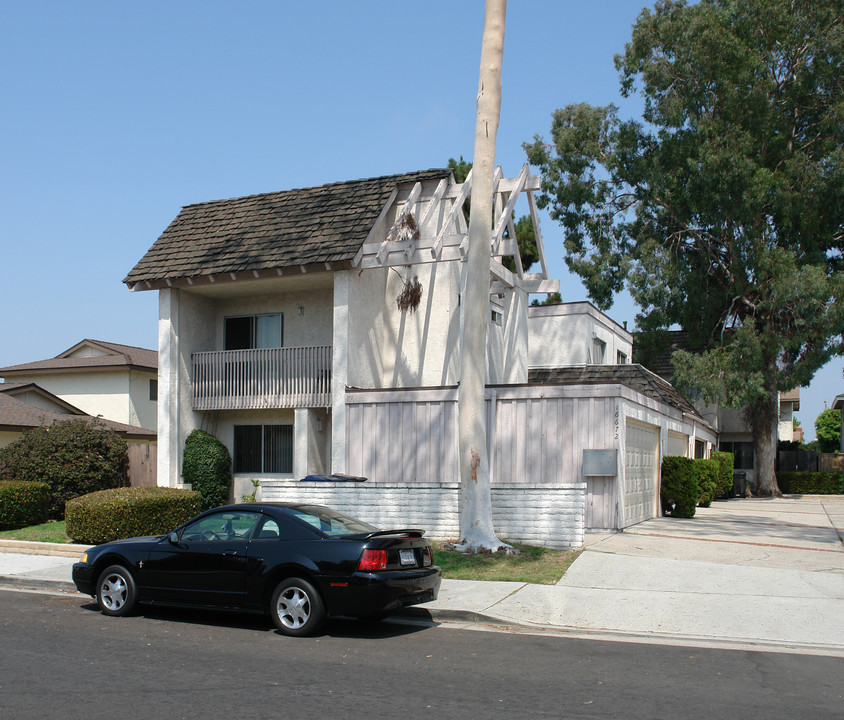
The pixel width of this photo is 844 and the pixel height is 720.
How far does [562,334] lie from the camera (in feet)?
96.4

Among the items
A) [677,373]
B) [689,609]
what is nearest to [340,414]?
[689,609]

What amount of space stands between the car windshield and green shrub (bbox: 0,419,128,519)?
1150 centimetres

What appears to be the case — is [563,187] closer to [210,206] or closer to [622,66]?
[622,66]

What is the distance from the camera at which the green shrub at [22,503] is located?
17.2 m

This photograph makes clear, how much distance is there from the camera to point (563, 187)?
36.2 meters

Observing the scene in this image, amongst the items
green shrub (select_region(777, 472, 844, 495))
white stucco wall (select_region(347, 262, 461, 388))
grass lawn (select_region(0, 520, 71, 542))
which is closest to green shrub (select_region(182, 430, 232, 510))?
grass lawn (select_region(0, 520, 71, 542))

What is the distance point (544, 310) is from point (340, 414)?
13.7 m

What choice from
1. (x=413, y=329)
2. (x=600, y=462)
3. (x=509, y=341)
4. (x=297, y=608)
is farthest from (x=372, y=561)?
(x=509, y=341)

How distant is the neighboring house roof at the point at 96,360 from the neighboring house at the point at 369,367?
38.5 feet

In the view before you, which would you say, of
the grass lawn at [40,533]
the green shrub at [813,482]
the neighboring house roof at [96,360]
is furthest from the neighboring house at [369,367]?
the green shrub at [813,482]

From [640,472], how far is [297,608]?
1163cm

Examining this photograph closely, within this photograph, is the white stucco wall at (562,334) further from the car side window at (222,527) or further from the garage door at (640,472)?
the car side window at (222,527)

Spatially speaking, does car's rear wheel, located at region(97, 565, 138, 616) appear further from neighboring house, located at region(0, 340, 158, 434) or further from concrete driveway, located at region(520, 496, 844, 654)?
neighboring house, located at region(0, 340, 158, 434)

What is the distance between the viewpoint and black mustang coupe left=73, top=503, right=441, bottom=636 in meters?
8.49
